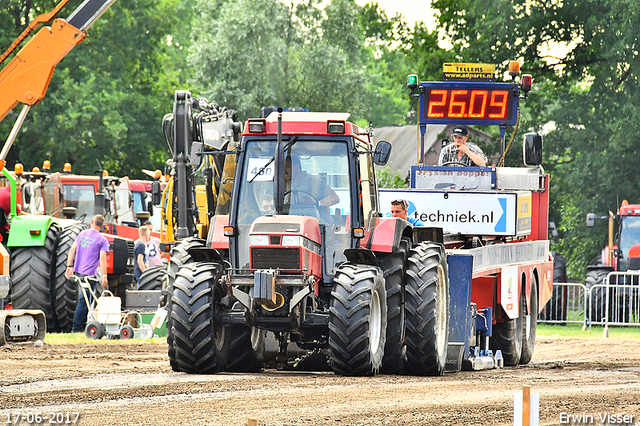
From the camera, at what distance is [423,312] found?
1166cm

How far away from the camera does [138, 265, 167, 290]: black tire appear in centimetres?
1911

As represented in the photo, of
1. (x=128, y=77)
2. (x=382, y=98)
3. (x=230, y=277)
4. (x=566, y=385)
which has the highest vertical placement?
(x=382, y=98)

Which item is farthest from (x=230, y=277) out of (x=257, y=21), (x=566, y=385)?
(x=257, y=21)

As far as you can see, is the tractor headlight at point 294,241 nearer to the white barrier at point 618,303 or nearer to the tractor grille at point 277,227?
the tractor grille at point 277,227

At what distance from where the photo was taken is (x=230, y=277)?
1094 centimetres

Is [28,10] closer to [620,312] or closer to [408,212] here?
[620,312]

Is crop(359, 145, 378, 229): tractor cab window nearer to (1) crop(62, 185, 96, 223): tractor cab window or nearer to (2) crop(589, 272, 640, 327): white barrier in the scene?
(1) crop(62, 185, 96, 223): tractor cab window

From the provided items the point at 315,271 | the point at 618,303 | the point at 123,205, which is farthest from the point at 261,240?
the point at 618,303

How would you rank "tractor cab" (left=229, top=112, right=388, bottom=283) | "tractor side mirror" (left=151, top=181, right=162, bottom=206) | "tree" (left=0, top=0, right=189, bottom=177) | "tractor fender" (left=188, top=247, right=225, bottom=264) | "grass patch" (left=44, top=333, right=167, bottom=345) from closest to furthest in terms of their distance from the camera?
"tractor cab" (left=229, top=112, right=388, bottom=283)
"tractor fender" (left=188, top=247, right=225, bottom=264)
"grass patch" (left=44, top=333, right=167, bottom=345)
"tractor side mirror" (left=151, top=181, right=162, bottom=206)
"tree" (left=0, top=0, right=189, bottom=177)

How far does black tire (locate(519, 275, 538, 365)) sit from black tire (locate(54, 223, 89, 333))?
7380 mm

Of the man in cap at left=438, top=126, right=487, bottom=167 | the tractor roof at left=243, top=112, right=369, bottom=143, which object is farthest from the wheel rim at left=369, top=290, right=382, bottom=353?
the man in cap at left=438, top=126, right=487, bottom=167

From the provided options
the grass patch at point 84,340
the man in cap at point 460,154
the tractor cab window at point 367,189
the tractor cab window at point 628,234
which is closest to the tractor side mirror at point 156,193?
the grass patch at point 84,340

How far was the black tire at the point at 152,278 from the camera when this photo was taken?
19.1m

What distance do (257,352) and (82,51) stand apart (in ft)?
97.0
